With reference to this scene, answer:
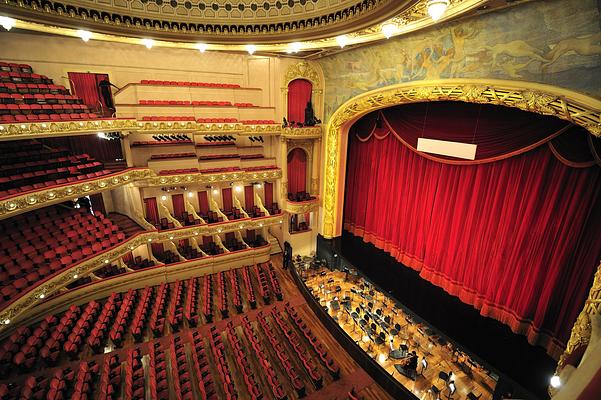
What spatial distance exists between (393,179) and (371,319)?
4.68 meters

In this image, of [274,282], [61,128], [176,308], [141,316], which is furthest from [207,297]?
[61,128]

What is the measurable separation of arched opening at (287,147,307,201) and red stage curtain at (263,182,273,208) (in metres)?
0.99

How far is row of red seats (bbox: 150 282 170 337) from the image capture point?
28.0 feet

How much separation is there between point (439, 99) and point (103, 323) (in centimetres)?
1096

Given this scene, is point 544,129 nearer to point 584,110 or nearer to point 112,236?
point 584,110

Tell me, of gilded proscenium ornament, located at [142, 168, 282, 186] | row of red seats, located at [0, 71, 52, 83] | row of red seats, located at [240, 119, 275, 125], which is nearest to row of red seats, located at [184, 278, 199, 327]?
gilded proscenium ornament, located at [142, 168, 282, 186]

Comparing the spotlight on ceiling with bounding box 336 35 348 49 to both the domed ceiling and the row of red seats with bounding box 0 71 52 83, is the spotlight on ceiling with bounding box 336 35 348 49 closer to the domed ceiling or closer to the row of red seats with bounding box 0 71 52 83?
the domed ceiling

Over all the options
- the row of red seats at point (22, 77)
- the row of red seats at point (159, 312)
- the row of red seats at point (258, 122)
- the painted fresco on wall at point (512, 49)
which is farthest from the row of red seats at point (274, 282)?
the row of red seats at point (22, 77)

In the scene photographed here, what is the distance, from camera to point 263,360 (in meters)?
7.36

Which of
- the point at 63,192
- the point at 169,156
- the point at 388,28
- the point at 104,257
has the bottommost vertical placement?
the point at 104,257

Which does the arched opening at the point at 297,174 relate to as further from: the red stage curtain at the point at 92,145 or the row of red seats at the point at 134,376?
the row of red seats at the point at 134,376

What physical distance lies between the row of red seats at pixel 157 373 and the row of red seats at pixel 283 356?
2682 millimetres

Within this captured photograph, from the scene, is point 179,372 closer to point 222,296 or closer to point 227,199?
point 222,296

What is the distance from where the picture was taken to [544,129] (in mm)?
6137
